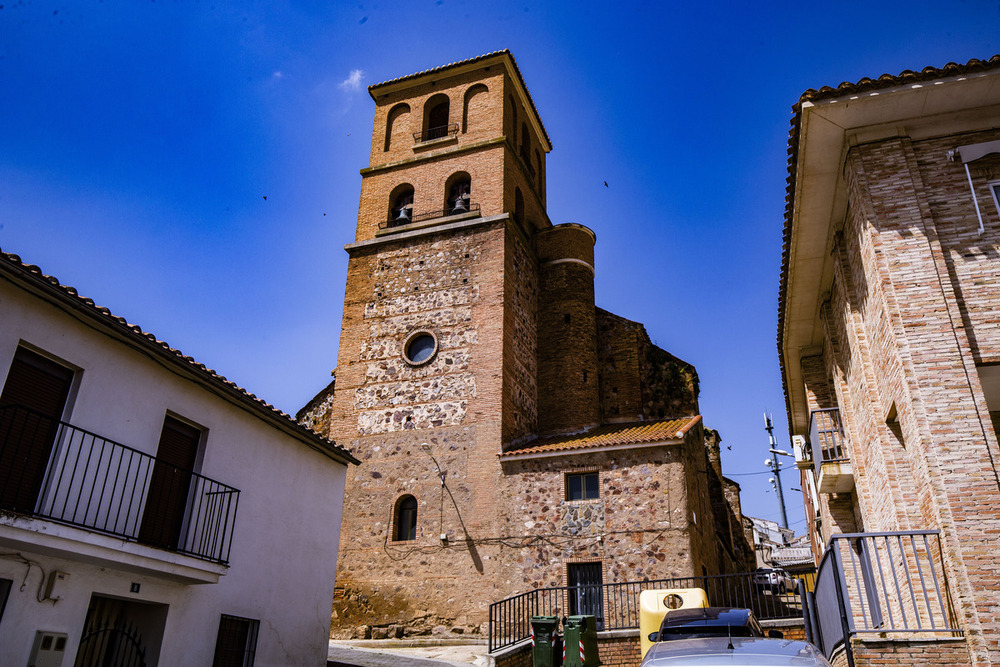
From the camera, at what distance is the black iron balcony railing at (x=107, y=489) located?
28.2 feet

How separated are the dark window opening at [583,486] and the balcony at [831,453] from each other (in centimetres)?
490

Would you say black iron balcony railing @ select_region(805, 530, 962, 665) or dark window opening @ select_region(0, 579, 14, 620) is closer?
black iron balcony railing @ select_region(805, 530, 962, 665)

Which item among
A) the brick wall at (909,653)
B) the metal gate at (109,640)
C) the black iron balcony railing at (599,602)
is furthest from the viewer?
the black iron balcony railing at (599,602)

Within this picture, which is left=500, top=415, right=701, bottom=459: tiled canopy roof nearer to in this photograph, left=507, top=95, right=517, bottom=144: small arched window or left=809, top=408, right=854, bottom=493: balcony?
left=809, top=408, right=854, bottom=493: balcony

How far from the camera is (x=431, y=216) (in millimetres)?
23141

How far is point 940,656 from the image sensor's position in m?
7.63

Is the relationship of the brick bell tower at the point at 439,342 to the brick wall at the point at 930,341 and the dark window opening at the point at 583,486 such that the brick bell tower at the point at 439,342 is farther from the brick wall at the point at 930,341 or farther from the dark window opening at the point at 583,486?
the brick wall at the point at 930,341

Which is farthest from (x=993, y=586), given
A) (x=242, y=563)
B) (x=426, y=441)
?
(x=426, y=441)

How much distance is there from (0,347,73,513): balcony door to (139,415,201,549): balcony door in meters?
1.37

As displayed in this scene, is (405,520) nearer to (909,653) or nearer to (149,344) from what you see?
(149,344)

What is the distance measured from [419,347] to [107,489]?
12004 millimetres

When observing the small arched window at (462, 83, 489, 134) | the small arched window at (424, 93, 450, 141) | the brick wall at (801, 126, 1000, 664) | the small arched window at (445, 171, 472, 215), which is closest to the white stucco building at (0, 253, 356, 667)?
the brick wall at (801, 126, 1000, 664)

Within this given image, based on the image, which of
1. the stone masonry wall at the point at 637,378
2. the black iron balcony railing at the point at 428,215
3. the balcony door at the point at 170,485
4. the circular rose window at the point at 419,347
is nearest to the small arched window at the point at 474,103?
the black iron balcony railing at the point at 428,215

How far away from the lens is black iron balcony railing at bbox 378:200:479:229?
22.8 m
